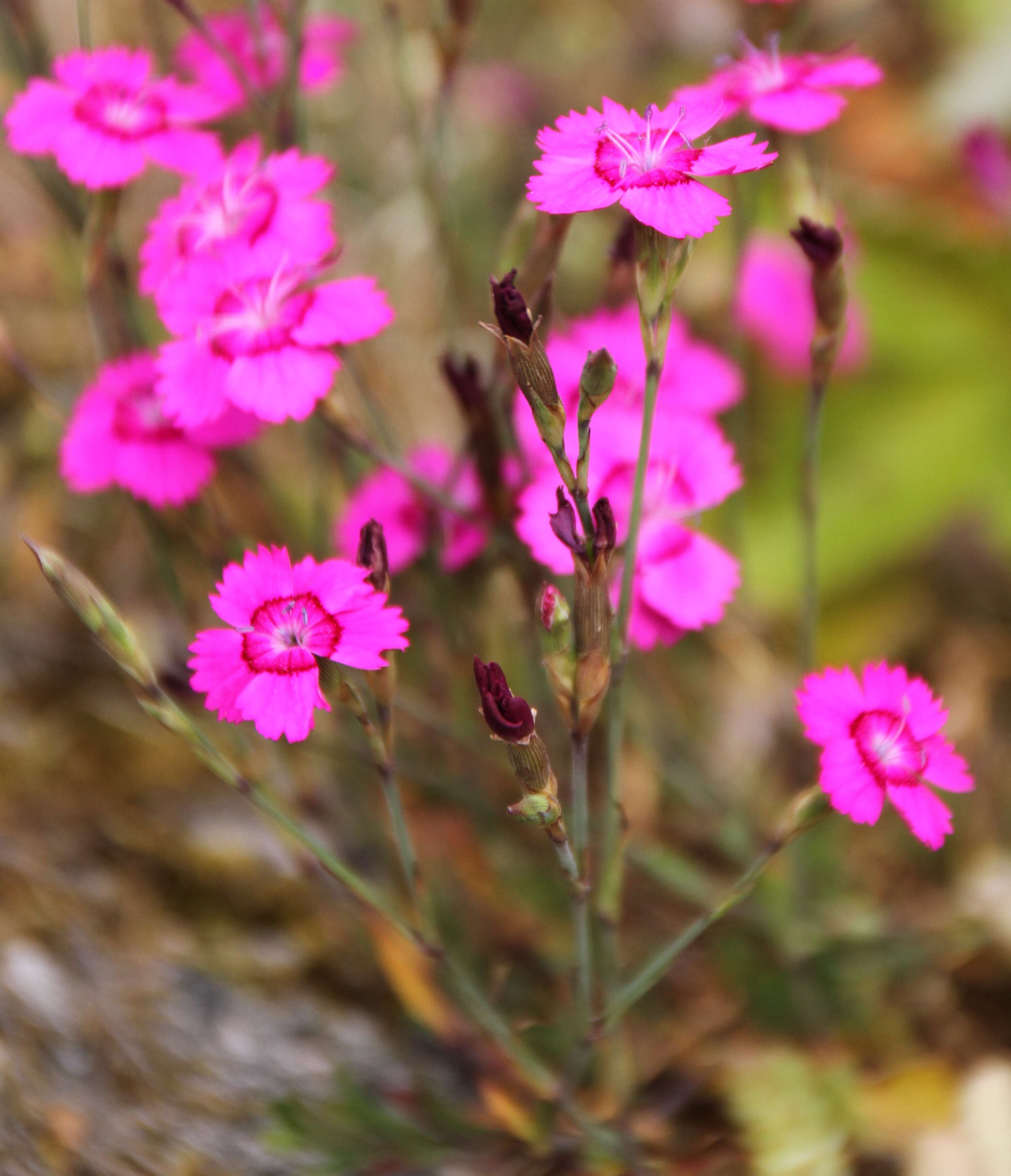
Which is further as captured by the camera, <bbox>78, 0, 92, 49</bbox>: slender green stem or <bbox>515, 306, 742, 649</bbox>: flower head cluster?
<bbox>78, 0, 92, 49</bbox>: slender green stem

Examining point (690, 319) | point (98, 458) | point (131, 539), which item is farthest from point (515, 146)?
point (98, 458)

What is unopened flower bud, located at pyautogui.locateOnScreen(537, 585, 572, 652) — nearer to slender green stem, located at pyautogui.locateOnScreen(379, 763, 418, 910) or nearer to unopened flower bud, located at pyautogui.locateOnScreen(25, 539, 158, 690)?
slender green stem, located at pyautogui.locateOnScreen(379, 763, 418, 910)

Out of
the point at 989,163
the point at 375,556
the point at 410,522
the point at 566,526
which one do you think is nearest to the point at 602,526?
the point at 566,526

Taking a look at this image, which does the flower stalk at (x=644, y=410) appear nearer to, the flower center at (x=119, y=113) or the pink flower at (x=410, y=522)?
the pink flower at (x=410, y=522)

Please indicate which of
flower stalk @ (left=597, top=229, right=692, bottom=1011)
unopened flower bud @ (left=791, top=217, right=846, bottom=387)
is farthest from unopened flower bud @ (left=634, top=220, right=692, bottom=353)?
unopened flower bud @ (left=791, top=217, right=846, bottom=387)

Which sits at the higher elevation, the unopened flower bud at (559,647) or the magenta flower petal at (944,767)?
the magenta flower petal at (944,767)

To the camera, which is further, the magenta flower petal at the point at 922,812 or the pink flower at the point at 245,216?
the pink flower at the point at 245,216

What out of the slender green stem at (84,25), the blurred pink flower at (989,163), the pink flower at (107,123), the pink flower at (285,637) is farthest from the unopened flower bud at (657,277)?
the blurred pink flower at (989,163)
